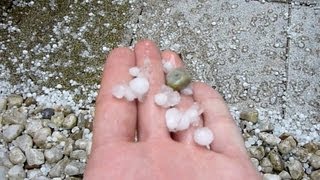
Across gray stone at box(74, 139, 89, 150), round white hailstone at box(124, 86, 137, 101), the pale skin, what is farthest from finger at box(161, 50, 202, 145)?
gray stone at box(74, 139, 89, 150)

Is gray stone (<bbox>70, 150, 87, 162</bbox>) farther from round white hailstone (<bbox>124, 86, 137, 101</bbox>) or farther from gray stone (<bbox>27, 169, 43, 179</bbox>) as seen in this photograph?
round white hailstone (<bbox>124, 86, 137, 101</bbox>)

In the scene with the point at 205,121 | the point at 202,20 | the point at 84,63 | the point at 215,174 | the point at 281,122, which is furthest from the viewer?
the point at 202,20

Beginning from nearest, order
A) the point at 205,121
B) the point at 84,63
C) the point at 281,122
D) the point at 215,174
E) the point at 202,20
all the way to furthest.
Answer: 1. the point at 215,174
2. the point at 205,121
3. the point at 281,122
4. the point at 84,63
5. the point at 202,20

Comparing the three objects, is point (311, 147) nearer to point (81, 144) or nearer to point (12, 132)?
point (81, 144)

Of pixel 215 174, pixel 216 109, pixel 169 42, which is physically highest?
pixel 169 42

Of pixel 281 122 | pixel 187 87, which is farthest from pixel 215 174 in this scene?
pixel 281 122

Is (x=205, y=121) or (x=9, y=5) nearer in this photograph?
(x=205, y=121)

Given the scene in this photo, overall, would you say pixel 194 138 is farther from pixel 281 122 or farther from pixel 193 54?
pixel 193 54
